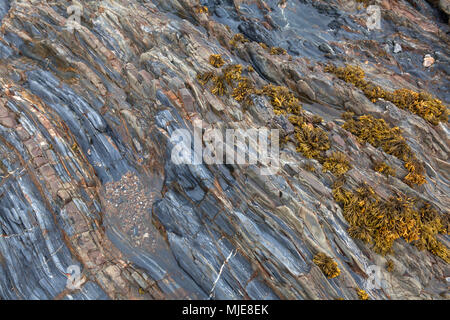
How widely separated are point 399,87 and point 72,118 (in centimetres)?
2095

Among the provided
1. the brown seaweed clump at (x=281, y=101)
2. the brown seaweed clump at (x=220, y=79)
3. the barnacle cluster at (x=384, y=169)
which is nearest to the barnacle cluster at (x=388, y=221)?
the barnacle cluster at (x=384, y=169)

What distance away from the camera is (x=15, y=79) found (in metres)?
16.2

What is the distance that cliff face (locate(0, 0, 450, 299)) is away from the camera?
37.8 ft

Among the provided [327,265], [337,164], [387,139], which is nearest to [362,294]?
[327,265]

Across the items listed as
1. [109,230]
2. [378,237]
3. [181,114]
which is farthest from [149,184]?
[378,237]

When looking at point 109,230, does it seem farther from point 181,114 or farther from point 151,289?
point 181,114

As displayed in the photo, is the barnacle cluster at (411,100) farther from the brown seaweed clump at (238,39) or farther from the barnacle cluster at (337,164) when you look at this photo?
the brown seaweed clump at (238,39)

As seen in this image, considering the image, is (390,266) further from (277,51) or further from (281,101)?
(277,51)

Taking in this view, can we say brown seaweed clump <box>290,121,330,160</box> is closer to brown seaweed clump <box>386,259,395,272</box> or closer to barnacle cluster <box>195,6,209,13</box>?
brown seaweed clump <box>386,259,395,272</box>

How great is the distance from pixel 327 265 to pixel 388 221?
140 inches

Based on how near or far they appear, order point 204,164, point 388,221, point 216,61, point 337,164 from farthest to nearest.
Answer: point 216,61
point 204,164
point 337,164
point 388,221

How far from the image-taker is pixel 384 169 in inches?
542

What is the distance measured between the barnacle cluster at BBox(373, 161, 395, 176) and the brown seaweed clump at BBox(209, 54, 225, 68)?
423 inches

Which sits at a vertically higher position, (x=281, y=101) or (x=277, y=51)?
(x=277, y=51)
